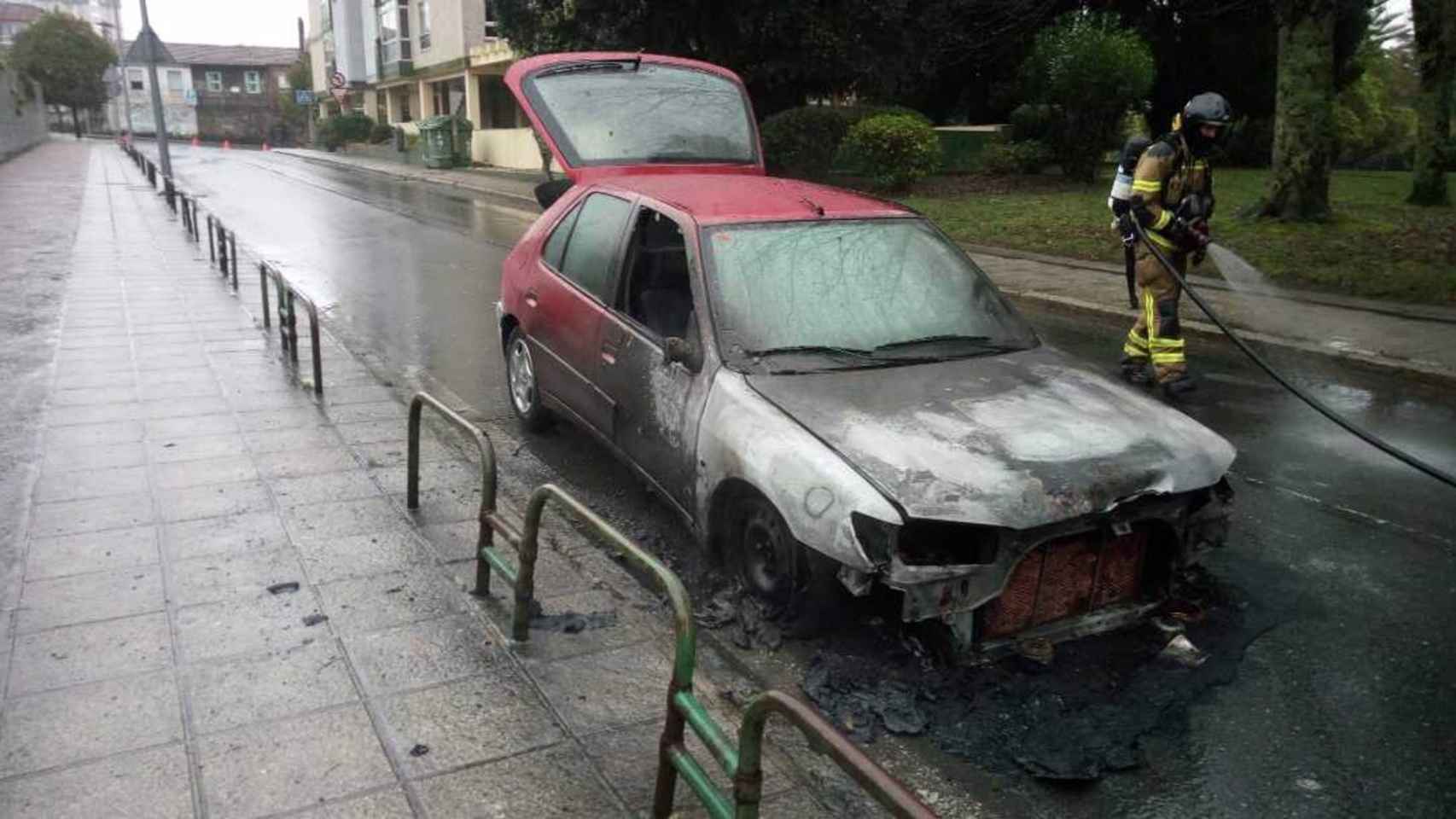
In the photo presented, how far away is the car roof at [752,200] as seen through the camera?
4.94 metres

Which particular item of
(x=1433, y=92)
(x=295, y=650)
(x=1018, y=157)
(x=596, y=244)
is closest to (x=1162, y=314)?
(x=596, y=244)

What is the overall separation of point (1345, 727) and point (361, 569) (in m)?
3.79

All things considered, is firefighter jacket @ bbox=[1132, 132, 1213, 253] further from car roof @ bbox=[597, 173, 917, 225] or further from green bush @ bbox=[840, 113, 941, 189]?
green bush @ bbox=[840, 113, 941, 189]

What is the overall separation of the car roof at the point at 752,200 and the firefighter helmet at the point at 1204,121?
2.89 metres

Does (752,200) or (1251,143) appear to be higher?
(1251,143)

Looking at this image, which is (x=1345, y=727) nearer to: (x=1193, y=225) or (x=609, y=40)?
(x=1193, y=225)

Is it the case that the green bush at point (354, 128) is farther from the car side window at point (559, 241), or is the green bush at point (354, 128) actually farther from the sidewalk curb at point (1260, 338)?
the car side window at point (559, 241)

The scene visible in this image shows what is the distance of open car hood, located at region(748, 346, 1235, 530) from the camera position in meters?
3.38

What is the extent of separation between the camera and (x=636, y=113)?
766cm

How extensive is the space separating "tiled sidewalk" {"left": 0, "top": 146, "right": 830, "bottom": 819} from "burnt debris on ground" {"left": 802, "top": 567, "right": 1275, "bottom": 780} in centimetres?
45

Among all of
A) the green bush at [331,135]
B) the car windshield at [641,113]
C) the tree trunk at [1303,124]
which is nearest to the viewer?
the car windshield at [641,113]

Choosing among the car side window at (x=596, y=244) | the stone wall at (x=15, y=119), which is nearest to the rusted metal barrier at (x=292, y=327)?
the car side window at (x=596, y=244)

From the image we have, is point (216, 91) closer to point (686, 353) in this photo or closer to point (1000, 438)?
point (686, 353)

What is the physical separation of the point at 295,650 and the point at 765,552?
1.75m
